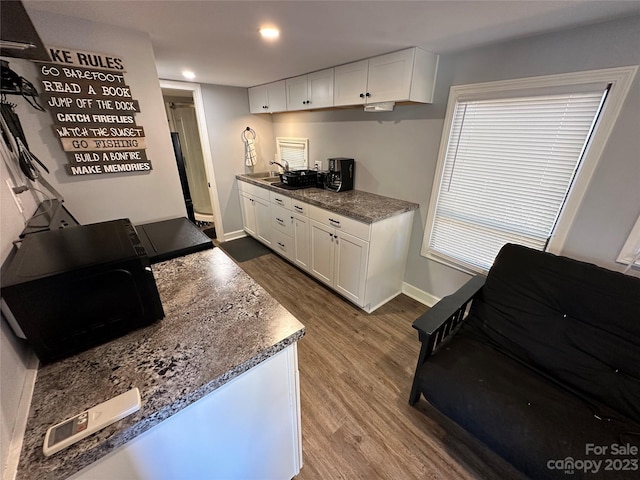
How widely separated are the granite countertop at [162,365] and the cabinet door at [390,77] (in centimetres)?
181

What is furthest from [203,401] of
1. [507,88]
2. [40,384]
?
[507,88]

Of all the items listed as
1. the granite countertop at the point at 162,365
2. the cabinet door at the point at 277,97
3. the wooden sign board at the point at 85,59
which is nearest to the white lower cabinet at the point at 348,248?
the cabinet door at the point at 277,97

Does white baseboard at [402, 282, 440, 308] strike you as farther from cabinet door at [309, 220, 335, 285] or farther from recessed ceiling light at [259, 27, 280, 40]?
recessed ceiling light at [259, 27, 280, 40]

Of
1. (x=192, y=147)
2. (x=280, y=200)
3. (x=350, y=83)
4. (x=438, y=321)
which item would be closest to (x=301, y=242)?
(x=280, y=200)

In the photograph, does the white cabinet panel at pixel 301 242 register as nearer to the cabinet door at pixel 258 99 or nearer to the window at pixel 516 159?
the window at pixel 516 159

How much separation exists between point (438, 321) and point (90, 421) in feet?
4.98

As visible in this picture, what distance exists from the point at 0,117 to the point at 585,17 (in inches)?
113

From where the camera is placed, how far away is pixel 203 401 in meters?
0.79

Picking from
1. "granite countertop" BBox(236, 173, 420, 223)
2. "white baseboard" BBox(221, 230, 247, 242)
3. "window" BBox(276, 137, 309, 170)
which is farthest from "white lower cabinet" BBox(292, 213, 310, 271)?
"white baseboard" BBox(221, 230, 247, 242)

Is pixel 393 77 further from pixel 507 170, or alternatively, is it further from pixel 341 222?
pixel 341 222

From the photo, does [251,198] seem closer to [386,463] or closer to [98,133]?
[98,133]

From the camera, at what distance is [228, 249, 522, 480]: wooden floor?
54.0 inches

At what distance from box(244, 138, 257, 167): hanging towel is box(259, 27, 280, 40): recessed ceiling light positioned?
2.18 meters

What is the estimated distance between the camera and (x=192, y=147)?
4.55m
